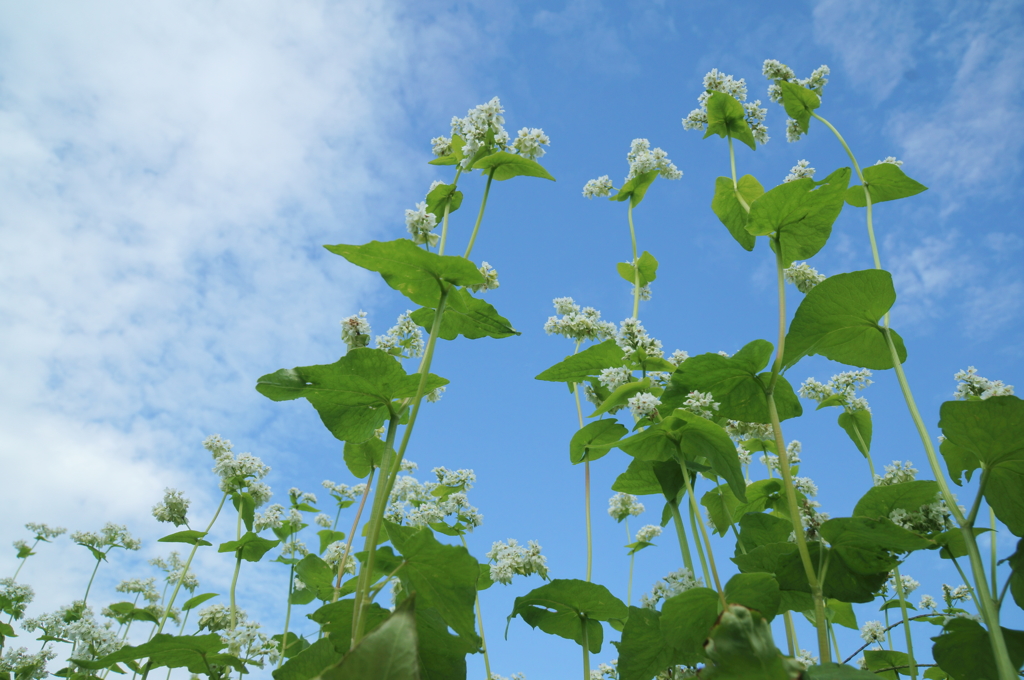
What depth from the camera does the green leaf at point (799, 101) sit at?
4023 mm

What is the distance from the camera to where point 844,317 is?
264 cm

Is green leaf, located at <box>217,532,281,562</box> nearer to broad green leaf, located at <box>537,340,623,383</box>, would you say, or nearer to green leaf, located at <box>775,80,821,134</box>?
broad green leaf, located at <box>537,340,623,383</box>

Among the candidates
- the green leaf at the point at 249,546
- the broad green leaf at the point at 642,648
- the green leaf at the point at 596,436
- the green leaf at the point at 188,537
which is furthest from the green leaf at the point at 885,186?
the green leaf at the point at 188,537

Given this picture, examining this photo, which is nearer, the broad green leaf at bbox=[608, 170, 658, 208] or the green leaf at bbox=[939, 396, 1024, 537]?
the green leaf at bbox=[939, 396, 1024, 537]

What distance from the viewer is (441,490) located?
548cm

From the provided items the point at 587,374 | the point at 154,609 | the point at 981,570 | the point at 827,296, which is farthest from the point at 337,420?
the point at 154,609

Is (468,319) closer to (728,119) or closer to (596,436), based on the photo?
Result: (596,436)

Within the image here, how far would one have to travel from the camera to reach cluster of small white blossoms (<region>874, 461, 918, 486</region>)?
9.61ft

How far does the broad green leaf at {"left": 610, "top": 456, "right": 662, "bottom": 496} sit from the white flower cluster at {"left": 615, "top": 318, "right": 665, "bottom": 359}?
2.16 ft

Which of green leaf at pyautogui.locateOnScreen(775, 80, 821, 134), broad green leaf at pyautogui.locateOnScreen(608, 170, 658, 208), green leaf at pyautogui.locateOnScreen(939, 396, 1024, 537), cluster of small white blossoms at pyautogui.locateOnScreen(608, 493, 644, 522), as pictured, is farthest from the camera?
cluster of small white blossoms at pyautogui.locateOnScreen(608, 493, 644, 522)

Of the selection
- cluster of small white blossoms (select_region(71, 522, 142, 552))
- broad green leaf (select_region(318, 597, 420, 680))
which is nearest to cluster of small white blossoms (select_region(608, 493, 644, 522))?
broad green leaf (select_region(318, 597, 420, 680))

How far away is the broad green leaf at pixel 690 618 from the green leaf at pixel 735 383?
102cm

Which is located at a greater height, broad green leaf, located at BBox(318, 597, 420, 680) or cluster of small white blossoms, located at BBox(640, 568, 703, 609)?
cluster of small white blossoms, located at BBox(640, 568, 703, 609)

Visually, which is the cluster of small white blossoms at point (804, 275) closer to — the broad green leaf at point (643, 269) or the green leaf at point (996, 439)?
the broad green leaf at point (643, 269)
